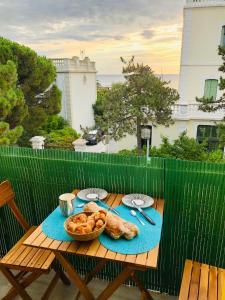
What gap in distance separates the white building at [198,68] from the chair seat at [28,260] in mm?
10429

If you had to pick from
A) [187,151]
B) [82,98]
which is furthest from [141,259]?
[82,98]

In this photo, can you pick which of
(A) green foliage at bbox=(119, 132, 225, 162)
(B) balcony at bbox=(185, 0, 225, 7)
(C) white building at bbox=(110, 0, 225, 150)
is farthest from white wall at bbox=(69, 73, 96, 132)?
(A) green foliage at bbox=(119, 132, 225, 162)

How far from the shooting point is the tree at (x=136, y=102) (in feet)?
33.3

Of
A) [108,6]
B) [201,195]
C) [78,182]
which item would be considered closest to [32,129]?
[108,6]

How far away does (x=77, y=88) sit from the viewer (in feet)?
54.3

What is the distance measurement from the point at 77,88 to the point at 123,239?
15.9m

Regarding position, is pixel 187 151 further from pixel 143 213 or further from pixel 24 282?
pixel 24 282

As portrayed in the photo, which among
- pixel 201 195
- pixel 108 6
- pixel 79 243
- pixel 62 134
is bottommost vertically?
pixel 62 134

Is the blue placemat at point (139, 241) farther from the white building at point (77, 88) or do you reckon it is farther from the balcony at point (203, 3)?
the white building at point (77, 88)

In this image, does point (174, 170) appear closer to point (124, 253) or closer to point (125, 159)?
point (125, 159)

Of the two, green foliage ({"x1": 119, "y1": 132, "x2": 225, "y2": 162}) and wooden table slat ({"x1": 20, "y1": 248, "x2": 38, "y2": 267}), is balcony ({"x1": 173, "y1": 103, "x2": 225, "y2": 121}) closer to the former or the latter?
green foliage ({"x1": 119, "y1": 132, "x2": 225, "y2": 162})

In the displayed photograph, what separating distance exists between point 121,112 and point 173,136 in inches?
130

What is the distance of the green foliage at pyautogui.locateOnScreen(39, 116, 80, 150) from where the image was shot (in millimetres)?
11789

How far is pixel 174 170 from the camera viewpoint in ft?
6.64
